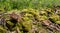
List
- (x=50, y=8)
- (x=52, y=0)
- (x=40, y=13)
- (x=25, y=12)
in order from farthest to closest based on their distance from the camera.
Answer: (x=52, y=0), (x=50, y=8), (x=40, y=13), (x=25, y=12)

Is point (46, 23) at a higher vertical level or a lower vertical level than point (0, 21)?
lower

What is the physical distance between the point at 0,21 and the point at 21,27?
585mm

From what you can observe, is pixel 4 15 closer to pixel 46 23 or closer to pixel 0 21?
pixel 0 21

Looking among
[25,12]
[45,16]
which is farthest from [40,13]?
[25,12]

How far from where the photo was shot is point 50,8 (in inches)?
297

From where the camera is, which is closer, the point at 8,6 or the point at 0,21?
the point at 0,21

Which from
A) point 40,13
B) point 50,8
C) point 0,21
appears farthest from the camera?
point 50,8

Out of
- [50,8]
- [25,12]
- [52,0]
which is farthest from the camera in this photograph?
[52,0]

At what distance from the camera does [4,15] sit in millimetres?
5504

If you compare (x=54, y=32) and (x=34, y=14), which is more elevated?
(x=34, y=14)

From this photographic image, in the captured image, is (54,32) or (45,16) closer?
(54,32)

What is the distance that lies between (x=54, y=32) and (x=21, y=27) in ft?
3.49

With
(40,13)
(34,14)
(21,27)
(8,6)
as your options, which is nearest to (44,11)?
(40,13)

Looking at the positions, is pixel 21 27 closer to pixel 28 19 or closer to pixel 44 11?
pixel 28 19
